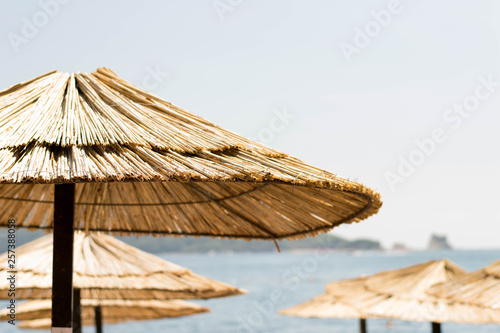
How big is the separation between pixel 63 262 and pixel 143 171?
69 centimetres

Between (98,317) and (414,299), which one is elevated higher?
(414,299)

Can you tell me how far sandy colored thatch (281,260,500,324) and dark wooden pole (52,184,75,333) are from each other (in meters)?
4.09

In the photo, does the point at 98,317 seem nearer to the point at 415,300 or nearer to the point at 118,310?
the point at 118,310

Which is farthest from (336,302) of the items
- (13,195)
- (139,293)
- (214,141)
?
(214,141)

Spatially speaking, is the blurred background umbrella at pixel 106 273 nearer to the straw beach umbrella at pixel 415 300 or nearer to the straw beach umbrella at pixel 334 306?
the straw beach umbrella at pixel 415 300

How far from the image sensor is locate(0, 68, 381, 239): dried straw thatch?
2.34 m

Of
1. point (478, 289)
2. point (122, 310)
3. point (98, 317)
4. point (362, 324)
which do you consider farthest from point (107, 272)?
point (362, 324)

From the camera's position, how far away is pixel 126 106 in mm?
2795

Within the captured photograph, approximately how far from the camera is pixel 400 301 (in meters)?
6.59

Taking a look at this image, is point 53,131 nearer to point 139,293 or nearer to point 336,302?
point 139,293

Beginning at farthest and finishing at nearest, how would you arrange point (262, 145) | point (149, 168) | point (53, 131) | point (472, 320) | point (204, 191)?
1. point (472, 320)
2. point (204, 191)
3. point (262, 145)
4. point (53, 131)
5. point (149, 168)

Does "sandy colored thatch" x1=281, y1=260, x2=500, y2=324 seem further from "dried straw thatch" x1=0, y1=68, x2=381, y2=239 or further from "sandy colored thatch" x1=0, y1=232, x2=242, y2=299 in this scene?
"dried straw thatch" x1=0, y1=68, x2=381, y2=239

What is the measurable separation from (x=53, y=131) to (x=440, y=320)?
4.71m

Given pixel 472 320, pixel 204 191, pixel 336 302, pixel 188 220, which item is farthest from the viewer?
pixel 336 302
